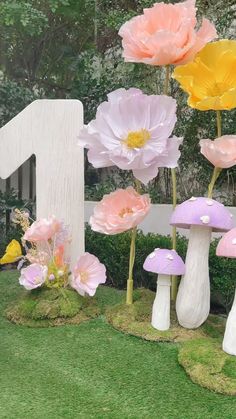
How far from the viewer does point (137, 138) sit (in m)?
2.61

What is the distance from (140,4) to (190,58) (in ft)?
10.6

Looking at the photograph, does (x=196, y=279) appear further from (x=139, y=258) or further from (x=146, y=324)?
(x=139, y=258)

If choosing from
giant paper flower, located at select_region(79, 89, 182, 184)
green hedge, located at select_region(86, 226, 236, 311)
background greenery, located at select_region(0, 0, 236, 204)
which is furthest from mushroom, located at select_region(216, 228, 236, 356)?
background greenery, located at select_region(0, 0, 236, 204)

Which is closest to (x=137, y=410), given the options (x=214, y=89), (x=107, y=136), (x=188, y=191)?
(x=107, y=136)

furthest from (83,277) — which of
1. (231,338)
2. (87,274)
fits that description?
(231,338)

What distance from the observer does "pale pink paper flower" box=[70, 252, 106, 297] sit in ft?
9.63

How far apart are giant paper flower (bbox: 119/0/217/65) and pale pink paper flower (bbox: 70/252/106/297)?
1157 mm

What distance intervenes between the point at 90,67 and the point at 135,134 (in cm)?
355

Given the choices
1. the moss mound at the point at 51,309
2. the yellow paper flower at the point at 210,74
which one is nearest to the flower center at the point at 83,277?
the moss mound at the point at 51,309

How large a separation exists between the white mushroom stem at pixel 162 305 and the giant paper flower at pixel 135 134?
0.53 metres

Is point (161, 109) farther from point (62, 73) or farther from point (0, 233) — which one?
point (62, 73)

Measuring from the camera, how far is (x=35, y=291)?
300cm

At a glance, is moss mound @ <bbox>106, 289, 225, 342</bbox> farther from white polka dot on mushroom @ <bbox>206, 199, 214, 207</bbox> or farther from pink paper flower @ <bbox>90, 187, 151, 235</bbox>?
white polka dot on mushroom @ <bbox>206, 199, 214, 207</bbox>

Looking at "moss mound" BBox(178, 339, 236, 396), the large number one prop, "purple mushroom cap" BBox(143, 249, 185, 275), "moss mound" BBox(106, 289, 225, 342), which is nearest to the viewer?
"moss mound" BBox(178, 339, 236, 396)
